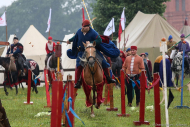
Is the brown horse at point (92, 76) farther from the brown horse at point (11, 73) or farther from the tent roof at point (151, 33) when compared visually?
the tent roof at point (151, 33)

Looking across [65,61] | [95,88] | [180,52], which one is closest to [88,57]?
[95,88]

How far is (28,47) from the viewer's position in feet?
78.6

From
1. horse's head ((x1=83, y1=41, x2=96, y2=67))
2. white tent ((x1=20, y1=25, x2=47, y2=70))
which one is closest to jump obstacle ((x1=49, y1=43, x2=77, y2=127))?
horse's head ((x1=83, y1=41, x2=96, y2=67))

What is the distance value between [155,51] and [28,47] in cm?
819

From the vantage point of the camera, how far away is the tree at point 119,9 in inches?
1287

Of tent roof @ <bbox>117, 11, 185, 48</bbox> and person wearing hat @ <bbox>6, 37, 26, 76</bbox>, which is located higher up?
tent roof @ <bbox>117, 11, 185, 48</bbox>

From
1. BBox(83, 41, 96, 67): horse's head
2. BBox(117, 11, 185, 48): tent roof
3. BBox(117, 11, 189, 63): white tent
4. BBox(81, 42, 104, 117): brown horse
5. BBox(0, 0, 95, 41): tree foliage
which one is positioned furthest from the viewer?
BBox(0, 0, 95, 41): tree foliage

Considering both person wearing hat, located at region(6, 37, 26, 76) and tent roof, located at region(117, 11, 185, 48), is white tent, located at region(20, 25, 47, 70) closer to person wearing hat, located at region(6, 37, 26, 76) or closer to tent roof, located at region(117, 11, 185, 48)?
tent roof, located at region(117, 11, 185, 48)

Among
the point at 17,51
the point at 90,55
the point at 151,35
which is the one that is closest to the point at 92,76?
the point at 90,55

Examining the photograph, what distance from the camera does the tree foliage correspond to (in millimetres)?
67312

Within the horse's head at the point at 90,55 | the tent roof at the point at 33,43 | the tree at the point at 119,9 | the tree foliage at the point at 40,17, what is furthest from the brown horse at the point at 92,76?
the tree foliage at the point at 40,17

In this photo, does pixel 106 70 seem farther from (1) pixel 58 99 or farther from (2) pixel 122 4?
(2) pixel 122 4

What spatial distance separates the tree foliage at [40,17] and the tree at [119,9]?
33958mm

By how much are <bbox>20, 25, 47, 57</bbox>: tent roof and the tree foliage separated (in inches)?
1638
